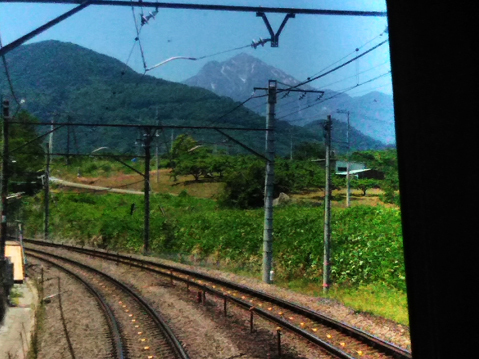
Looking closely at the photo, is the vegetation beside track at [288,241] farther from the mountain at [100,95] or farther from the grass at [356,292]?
the mountain at [100,95]

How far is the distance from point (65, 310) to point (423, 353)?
43.7 ft

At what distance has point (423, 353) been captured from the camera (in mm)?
2420

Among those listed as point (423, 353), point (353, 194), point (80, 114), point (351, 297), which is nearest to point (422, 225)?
point (423, 353)

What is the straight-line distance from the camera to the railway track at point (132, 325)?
9.24m

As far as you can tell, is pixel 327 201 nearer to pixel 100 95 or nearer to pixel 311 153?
pixel 311 153

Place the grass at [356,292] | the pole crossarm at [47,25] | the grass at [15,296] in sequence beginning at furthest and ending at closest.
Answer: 1. the grass at [15,296]
2. the grass at [356,292]
3. the pole crossarm at [47,25]

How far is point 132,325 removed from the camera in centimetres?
1160

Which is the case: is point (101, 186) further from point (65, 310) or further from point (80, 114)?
point (80, 114)

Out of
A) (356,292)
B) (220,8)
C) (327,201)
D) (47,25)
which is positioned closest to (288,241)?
(356,292)

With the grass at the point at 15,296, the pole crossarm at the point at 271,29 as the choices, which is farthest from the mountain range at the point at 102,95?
the pole crossarm at the point at 271,29

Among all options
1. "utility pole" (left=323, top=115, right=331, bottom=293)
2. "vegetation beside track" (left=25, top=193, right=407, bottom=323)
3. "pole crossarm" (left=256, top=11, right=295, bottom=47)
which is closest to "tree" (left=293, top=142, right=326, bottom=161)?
"vegetation beside track" (left=25, top=193, right=407, bottom=323)

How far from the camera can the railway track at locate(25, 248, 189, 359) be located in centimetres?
924

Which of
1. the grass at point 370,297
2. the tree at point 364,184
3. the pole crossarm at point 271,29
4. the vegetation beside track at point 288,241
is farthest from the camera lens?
the tree at point 364,184

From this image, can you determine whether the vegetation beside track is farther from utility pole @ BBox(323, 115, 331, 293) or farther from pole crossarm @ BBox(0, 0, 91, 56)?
→ pole crossarm @ BBox(0, 0, 91, 56)
